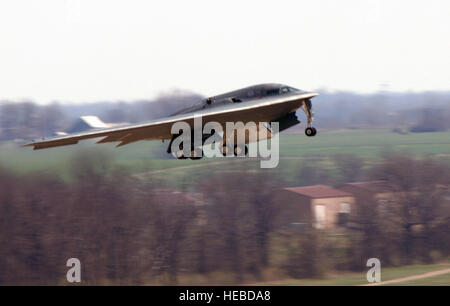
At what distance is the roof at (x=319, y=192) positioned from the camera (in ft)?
270

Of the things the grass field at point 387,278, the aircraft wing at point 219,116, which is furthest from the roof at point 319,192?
the aircraft wing at point 219,116

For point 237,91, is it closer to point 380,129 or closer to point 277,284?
point 277,284

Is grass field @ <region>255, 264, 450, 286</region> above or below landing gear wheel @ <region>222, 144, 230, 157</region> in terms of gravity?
below

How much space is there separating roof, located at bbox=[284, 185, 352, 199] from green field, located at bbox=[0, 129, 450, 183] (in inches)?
159

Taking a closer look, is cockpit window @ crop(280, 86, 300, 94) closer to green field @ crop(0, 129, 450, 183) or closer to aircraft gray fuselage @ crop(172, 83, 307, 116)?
aircraft gray fuselage @ crop(172, 83, 307, 116)

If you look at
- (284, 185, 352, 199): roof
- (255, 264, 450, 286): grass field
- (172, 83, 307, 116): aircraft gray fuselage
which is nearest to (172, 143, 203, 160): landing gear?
(172, 83, 307, 116): aircraft gray fuselage

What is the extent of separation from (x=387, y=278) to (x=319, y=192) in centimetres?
2180

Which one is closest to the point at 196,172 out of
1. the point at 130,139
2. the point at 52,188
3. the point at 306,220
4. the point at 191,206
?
the point at 191,206

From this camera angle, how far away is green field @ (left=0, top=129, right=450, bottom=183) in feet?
201

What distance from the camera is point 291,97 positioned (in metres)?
29.0

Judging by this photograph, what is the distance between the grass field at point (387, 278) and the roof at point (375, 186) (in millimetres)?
11770

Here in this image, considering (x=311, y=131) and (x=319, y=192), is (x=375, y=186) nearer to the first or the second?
(x=319, y=192)

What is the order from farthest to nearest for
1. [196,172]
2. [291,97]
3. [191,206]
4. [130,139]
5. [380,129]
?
[380,129] < [196,172] < [191,206] < [130,139] < [291,97]
